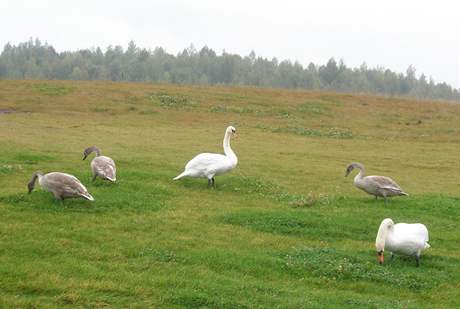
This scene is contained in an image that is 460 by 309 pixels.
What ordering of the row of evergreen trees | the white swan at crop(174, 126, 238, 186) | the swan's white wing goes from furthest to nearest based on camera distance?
the row of evergreen trees, the white swan at crop(174, 126, 238, 186), the swan's white wing

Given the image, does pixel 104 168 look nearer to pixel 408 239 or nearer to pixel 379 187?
pixel 379 187

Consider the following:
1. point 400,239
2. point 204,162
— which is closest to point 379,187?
point 204,162

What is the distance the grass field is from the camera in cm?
1102

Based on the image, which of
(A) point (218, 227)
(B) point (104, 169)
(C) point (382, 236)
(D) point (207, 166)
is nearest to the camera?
(C) point (382, 236)

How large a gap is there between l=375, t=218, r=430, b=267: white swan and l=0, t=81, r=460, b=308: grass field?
35 centimetres

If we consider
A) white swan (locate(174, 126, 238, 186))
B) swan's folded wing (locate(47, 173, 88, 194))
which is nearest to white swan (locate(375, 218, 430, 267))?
swan's folded wing (locate(47, 173, 88, 194))

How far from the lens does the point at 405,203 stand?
2077 cm

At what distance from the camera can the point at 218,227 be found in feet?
51.9

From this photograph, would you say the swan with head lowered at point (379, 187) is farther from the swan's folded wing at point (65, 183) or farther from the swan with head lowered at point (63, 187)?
the swan's folded wing at point (65, 183)

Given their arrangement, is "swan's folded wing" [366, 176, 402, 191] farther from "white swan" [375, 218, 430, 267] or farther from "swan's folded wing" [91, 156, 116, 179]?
"swan's folded wing" [91, 156, 116, 179]

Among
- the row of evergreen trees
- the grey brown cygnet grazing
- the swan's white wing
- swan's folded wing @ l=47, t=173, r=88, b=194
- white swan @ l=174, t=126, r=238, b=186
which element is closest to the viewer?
the swan's white wing

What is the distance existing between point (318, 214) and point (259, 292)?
709cm

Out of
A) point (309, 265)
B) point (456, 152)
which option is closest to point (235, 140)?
point (456, 152)

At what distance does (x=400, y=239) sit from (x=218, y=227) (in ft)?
15.1
